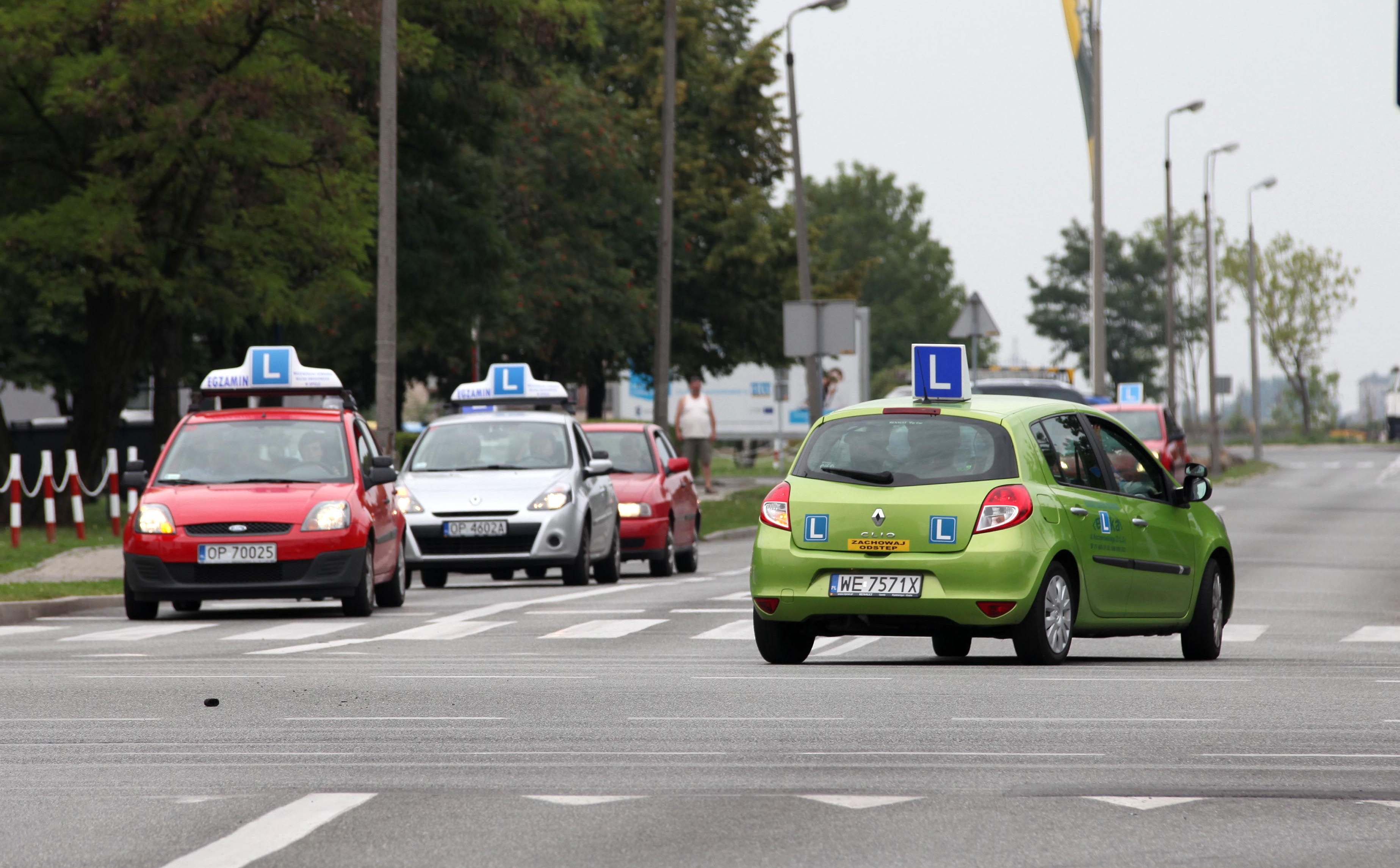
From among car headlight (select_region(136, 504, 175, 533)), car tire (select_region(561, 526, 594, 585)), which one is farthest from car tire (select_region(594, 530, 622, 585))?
car headlight (select_region(136, 504, 175, 533))

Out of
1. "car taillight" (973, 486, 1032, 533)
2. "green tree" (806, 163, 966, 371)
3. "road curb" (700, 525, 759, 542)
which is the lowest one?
"road curb" (700, 525, 759, 542)

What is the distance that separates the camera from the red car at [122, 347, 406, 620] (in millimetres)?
16812

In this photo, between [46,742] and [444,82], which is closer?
[46,742]

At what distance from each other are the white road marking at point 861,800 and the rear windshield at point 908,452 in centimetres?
469

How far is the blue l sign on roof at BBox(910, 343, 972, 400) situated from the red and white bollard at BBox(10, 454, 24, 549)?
16.4 meters

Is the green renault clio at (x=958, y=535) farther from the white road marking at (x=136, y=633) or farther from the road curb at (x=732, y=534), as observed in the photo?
the road curb at (x=732, y=534)

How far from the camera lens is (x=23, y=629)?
16.6m

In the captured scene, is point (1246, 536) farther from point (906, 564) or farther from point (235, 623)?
point (906, 564)

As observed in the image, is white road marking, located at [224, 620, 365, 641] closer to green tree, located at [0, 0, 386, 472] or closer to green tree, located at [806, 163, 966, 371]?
green tree, located at [0, 0, 386, 472]

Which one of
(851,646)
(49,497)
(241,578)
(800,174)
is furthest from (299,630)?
(800,174)

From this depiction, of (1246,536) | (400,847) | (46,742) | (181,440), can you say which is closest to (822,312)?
(1246,536)

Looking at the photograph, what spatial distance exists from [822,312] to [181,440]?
16.3m

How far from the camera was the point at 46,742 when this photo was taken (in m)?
9.11

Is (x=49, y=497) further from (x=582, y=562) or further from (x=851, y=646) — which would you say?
(x=851, y=646)
